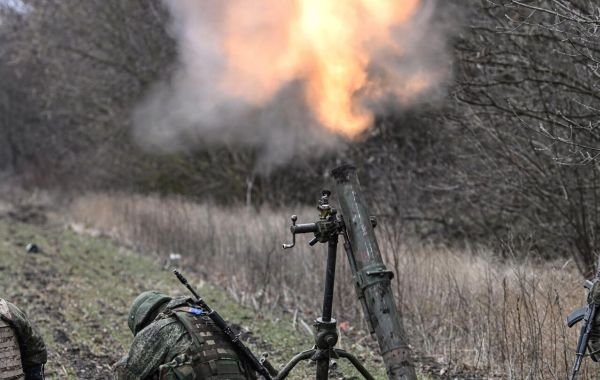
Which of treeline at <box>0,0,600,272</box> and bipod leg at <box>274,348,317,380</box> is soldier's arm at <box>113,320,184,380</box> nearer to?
bipod leg at <box>274,348,317,380</box>

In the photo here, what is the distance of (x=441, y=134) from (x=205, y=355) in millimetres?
8814

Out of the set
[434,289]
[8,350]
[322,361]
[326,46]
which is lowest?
[322,361]

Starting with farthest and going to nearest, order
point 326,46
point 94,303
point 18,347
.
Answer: point 94,303
point 326,46
point 18,347

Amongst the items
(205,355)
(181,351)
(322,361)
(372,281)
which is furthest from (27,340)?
(372,281)

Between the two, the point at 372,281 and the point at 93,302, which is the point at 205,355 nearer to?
the point at 372,281

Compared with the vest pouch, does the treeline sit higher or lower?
higher

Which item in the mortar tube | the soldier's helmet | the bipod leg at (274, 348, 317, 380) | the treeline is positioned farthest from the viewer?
the treeline

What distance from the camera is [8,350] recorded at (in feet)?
14.6

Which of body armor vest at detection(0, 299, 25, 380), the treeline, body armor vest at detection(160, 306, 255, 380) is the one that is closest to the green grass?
body armor vest at detection(0, 299, 25, 380)

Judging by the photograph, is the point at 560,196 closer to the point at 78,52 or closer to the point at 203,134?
the point at 203,134

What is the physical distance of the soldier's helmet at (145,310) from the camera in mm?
4344

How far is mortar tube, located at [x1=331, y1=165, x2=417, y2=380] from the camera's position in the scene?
3699 mm

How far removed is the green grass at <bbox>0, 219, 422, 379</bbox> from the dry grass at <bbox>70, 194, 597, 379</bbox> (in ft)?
1.69

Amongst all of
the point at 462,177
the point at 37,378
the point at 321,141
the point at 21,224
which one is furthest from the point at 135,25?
the point at 37,378
